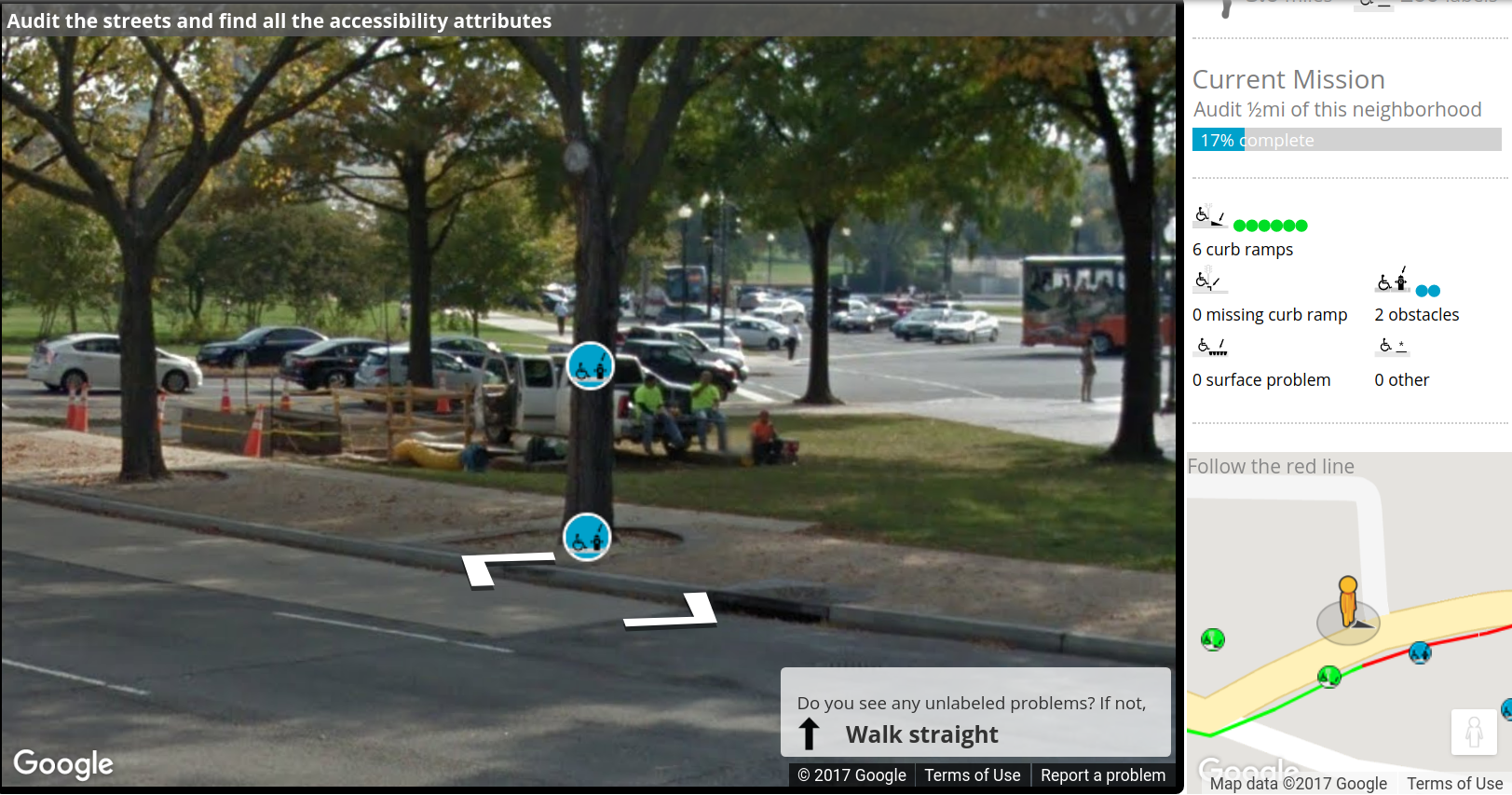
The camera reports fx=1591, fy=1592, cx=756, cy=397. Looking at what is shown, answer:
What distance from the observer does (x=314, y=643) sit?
9.41 metres

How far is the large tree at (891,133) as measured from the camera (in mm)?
23844

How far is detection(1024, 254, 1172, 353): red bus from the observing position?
4784 cm

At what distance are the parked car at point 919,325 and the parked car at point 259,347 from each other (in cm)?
5721

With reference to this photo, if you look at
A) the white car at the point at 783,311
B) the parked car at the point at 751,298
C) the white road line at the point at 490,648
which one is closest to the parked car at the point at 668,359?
the white road line at the point at 490,648

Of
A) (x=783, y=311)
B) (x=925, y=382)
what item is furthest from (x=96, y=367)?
(x=783, y=311)

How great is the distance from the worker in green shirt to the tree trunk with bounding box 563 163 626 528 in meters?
6.93

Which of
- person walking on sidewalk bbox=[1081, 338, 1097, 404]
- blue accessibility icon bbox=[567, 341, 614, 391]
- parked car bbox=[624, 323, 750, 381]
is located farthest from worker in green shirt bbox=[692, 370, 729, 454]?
person walking on sidewalk bbox=[1081, 338, 1097, 404]

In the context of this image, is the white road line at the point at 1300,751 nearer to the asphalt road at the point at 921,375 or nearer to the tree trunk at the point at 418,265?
the tree trunk at the point at 418,265

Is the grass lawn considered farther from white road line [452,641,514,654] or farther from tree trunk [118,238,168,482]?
white road line [452,641,514,654]

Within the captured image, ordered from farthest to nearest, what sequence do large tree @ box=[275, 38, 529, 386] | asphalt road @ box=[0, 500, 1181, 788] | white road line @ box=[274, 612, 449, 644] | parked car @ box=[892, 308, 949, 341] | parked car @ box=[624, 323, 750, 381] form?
parked car @ box=[892, 308, 949, 341] < parked car @ box=[624, 323, 750, 381] < large tree @ box=[275, 38, 529, 386] < white road line @ box=[274, 612, 449, 644] < asphalt road @ box=[0, 500, 1181, 788]

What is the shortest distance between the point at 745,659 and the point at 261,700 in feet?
8.61

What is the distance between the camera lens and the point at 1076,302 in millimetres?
51094

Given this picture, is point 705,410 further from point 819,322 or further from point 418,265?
point 819,322

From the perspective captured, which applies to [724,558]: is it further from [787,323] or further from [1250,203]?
[787,323]
